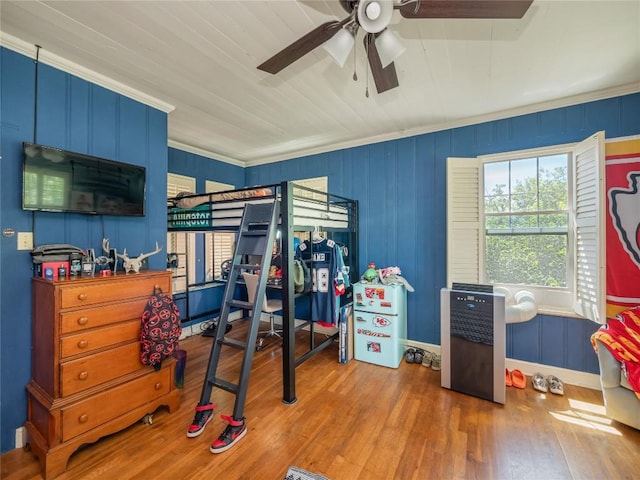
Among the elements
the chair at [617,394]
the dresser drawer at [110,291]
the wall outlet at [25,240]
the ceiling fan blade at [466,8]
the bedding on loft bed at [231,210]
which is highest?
the ceiling fan blade at [466,8]

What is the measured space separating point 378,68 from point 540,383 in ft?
9.94

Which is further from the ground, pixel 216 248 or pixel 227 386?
pixel 216 248

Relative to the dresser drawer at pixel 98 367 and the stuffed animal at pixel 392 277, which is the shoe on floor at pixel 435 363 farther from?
the dresser drawer at pixel 98 367

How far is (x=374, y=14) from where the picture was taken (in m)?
1.23

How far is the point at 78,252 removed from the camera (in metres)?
1.95

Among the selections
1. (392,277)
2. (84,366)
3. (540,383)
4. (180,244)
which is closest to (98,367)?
(84,366)

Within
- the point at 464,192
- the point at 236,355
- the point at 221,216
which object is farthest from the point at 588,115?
the point at 236,355

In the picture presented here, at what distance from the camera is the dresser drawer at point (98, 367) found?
1647 millimetres

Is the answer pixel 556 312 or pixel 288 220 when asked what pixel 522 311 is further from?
pixel 288 220

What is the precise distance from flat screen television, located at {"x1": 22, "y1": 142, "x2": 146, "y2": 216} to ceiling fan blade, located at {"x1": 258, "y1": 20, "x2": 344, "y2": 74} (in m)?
1.57

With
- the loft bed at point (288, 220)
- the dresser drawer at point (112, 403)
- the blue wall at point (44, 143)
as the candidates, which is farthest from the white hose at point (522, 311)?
the blue wall at point (44, 143)

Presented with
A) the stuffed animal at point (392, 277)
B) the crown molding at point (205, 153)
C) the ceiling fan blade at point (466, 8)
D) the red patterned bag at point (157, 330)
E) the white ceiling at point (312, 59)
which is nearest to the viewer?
the ceiling fan blade at point (466, 8)

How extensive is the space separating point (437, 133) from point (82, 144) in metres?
3.51

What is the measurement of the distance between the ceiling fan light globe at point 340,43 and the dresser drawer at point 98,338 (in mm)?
2217
